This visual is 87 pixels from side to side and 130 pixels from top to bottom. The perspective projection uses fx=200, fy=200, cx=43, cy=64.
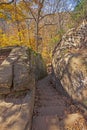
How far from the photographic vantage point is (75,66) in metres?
5.27

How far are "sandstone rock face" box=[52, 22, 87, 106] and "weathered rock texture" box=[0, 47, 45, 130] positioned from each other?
Answer: 1.17 m

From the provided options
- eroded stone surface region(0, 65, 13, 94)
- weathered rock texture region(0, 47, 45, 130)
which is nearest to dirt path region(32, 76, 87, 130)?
weathered rock texture region(0, 47, 45, 130)

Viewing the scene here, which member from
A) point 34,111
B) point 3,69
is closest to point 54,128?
point 34,111

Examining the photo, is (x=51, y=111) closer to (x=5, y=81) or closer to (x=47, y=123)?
(x=47, y=123)

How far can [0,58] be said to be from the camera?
6.99 meters

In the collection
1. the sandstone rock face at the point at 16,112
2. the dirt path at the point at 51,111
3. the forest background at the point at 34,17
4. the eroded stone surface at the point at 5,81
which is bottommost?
the dirt path at the point at 51,111

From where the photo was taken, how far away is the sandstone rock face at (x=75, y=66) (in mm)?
4824

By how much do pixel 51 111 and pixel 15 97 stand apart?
2.96 feet

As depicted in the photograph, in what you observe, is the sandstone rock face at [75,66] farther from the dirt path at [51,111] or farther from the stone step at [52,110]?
the stone step at [52,110]

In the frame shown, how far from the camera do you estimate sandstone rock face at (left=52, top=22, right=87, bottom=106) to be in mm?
4824

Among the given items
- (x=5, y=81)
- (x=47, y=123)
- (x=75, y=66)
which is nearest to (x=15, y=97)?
(x=5, y=81)

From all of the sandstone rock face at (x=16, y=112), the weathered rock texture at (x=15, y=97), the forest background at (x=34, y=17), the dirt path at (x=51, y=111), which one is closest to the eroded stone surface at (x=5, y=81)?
the weathered rock texture at (x=15, y=97)

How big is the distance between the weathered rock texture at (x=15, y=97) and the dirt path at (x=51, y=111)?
23 centimetres

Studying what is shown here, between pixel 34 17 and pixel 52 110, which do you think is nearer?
pixel 52 110
